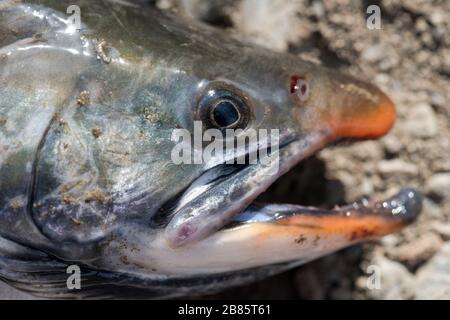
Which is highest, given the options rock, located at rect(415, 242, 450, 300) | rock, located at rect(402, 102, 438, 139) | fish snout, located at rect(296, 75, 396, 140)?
rock, located at rect(402, 102, 438, 139)

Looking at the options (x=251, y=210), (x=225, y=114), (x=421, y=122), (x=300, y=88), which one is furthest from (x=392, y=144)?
(x=225, y=114)

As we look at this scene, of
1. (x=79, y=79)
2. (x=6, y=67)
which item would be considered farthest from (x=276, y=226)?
(x=6, y=67)

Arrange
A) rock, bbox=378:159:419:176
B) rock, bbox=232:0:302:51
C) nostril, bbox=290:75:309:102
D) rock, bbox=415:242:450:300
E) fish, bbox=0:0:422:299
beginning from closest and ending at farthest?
fish, bbox=0:0:422:299, nostril, bbox=290:75:309:102, rock, bbox=415:242:450:300, rock, bbox=378:159:419:176, rock, bbox=232:0:302:51

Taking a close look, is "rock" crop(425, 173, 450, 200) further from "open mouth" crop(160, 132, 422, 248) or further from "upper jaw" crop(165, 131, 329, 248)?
"upper jaw" crop(165, 131, 329, 248)

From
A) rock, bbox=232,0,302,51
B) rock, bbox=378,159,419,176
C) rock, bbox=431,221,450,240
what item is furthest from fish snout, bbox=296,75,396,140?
rock, bbox=232,0,302,51

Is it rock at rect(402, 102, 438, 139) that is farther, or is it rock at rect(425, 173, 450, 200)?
rock at rect(402, 102, 438, 139)
